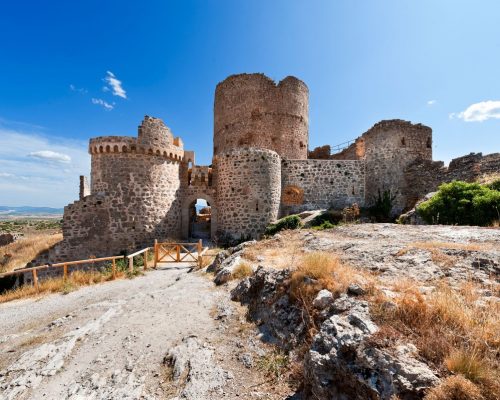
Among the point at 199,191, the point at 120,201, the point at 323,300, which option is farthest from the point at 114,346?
the point at 199,191

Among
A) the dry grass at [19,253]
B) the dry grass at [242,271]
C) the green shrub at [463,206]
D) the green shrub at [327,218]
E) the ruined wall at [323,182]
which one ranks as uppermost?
the ruined wall at [323,182]

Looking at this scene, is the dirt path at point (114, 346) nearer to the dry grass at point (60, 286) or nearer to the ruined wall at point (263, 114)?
the dry grass at point (60, 286)

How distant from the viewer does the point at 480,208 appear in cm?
1051

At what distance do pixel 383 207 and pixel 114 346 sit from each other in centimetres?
1869

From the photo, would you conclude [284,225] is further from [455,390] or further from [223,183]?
[455,390]

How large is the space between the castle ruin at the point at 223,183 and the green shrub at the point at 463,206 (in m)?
6.94

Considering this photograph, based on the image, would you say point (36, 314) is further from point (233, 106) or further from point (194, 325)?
point (233, 106)

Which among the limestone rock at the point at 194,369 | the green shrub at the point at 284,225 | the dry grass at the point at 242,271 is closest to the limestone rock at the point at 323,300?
the limestone rock at the point at 194,369

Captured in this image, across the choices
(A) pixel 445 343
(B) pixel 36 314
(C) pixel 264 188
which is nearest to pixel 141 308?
(B) pixel 36 314

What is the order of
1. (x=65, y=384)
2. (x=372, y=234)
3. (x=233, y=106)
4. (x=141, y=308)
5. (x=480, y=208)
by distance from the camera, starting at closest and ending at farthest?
(x=65, y=384), (x=141, y=308), (x=372, y=234), (x=480, y=208), (x=233, y=106)

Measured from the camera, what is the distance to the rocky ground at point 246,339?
3.24 metres

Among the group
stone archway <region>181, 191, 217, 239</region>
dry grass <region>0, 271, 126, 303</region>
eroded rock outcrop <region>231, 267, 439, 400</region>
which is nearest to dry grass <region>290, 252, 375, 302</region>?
eroded rock outcrop <region>231, 267, 439, 400</region>

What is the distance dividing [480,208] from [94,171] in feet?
64.4

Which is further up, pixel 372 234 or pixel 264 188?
pixel 264 188
